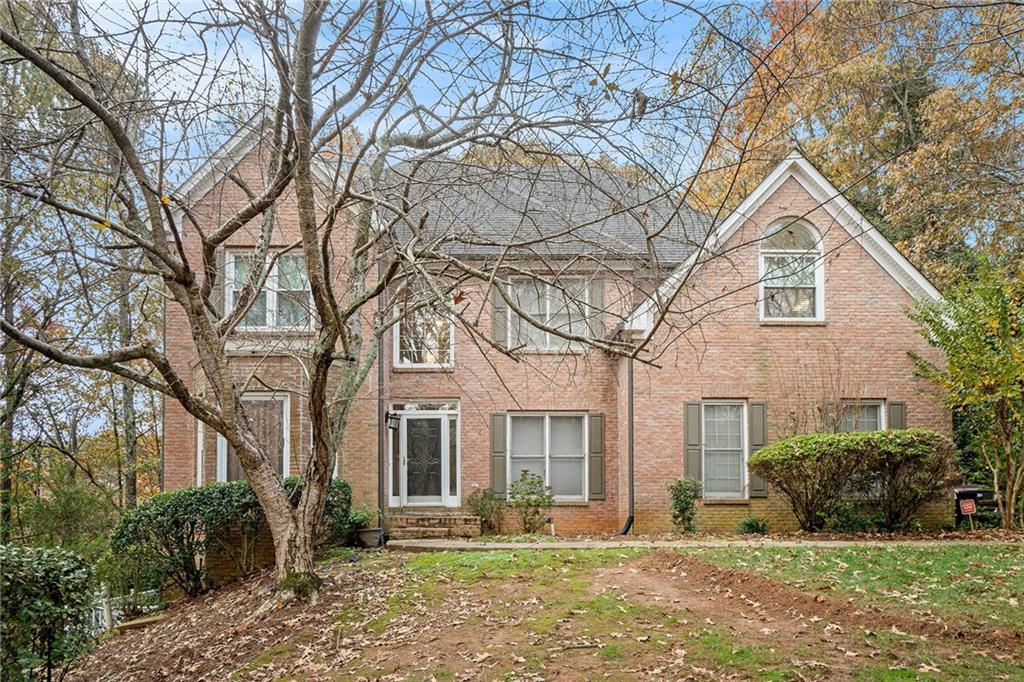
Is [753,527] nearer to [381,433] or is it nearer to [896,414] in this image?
[896,414]

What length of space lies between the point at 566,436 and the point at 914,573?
8183 mm

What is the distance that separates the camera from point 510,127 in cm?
694

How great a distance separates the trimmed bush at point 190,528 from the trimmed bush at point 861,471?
24.0 feet

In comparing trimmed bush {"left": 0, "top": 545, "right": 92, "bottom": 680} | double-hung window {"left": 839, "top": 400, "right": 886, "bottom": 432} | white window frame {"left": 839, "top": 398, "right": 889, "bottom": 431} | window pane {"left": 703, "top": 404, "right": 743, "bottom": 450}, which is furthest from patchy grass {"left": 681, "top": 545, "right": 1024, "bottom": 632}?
trimmed bush {"left": 0, "top": 545, "right": 92, "bottom": 680}

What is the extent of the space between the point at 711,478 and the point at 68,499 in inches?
447

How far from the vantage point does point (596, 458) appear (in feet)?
53.5

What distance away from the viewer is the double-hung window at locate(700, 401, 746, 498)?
1530cm

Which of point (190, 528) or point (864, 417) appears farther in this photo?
point (864, 417)

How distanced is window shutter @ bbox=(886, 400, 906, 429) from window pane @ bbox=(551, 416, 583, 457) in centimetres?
566

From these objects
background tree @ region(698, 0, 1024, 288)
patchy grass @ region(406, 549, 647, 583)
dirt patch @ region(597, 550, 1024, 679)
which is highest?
background tree @ region(698, 0, 1024, 288)

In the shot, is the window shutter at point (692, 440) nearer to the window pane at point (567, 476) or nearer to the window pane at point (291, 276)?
the window pane at point (567, 476)

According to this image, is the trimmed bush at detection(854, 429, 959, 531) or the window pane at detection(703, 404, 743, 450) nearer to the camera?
the trimmed bush at detection(854, 429, 959, 531)

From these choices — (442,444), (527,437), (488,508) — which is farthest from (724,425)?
(442,444)

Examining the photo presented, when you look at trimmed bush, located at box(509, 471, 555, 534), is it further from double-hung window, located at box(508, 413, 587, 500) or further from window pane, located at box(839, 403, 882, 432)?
window pane, located at box(839, 403, 882, 432)
